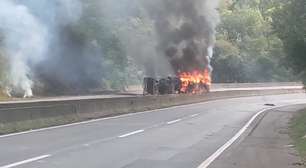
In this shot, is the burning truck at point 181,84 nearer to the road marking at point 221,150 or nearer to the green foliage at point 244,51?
the road marking at point 221,150

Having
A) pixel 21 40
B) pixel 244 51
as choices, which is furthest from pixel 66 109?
pixel 244 51

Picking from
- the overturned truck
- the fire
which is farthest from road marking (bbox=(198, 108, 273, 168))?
the fire

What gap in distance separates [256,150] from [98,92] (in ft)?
146

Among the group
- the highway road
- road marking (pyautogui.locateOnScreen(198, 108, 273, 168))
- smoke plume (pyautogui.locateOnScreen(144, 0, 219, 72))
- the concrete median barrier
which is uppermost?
smoke plume (pyautogui.locateOnScreen(144, 0, 219, 72))

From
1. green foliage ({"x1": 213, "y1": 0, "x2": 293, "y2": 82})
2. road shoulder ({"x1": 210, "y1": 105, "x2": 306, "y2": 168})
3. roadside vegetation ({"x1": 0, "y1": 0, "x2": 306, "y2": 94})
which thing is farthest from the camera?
green foliage ({"x1": 213, "y1": 0, "x2": 293, "y2": 82})

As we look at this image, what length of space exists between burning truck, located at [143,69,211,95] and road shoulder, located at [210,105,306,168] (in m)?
26.3

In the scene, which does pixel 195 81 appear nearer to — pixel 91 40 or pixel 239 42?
pixel 91 40

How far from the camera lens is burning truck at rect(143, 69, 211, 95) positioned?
51406mm

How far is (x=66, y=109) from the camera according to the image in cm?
2562

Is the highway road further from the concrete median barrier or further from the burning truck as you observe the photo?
the burning truck

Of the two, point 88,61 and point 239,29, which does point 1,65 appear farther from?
point 239,29

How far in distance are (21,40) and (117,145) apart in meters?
26.9

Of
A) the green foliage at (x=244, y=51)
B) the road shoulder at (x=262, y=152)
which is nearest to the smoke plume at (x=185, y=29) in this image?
the road shoulder at (x=262, y=152)

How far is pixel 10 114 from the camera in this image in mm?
21266
